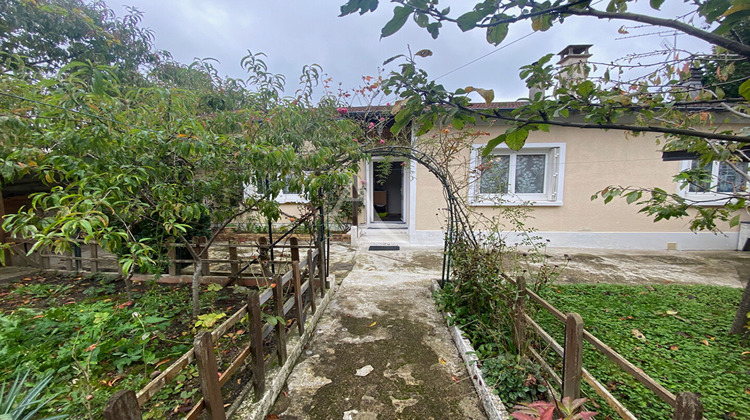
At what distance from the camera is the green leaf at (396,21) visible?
0.79m

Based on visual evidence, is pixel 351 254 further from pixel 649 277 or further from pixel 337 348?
pixel 649 277

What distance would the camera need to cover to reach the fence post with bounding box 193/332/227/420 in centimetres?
133

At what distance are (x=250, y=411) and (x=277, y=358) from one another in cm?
50

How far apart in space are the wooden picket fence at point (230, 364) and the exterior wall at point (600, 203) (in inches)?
164

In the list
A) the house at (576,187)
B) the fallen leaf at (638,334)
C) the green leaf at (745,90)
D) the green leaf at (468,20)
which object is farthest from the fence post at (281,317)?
the house at (576,187)

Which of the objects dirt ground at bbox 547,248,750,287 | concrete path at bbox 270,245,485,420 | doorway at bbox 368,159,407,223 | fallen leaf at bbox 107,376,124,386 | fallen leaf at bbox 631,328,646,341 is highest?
doorway at bbox 368,159,407,223

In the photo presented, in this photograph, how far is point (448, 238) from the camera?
3.26 m

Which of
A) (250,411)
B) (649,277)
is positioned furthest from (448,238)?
(649,277)

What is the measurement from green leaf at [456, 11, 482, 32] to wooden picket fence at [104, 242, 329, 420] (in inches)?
65.4

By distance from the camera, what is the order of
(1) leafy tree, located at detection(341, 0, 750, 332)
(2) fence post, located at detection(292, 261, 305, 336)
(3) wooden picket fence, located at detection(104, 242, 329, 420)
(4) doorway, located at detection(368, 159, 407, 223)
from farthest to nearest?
(4) doorway, located at detection(368, 159, 407, 223) < (2) fence post, located at detection(292, 261, 305, 336) < (3) wooden picket fence, located at detection(104, 242, 329, 420) < (1) leafy tree, located at detection(341, 0, 750, 332)

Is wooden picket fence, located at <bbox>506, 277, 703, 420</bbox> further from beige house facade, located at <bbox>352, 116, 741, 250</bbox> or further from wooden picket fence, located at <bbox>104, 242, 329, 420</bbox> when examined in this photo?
beige house facade, located at <bbox>352, 116, 741, 250</bbox>

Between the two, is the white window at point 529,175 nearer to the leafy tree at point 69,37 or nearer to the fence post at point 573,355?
the fence post at point 573,355

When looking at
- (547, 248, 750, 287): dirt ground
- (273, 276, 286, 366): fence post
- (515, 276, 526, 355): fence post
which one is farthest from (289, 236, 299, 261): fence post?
(547, 248, 750, 287): dirt ground

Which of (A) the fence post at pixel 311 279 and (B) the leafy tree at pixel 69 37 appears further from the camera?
(B) the leafy tree at pixel 69 37
